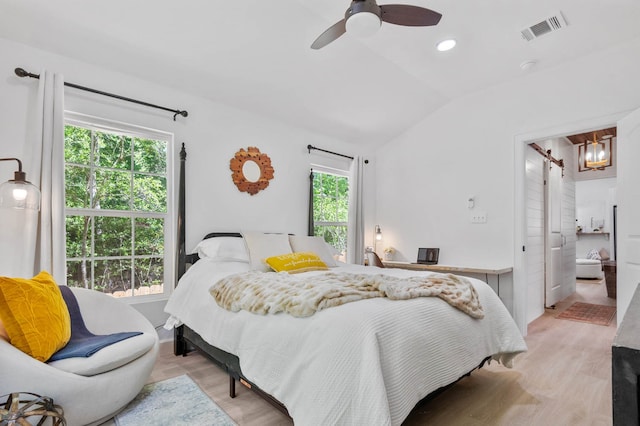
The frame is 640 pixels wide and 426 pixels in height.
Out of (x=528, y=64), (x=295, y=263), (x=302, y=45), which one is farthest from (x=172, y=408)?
(x=528, y=64)

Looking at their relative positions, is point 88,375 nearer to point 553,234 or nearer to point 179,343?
point 179,343

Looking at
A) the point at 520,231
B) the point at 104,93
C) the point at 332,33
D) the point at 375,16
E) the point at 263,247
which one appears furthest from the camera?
the point at 520,231

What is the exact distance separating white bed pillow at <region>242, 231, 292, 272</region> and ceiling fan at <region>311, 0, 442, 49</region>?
1786 millimetres

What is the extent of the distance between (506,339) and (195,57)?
126 inches

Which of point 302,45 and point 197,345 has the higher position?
point 302,45

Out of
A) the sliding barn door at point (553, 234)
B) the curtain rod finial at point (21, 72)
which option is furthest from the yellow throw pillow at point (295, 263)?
the sliding barn door at point (553, 234)

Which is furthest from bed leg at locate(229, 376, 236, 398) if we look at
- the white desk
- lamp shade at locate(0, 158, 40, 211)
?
the white desk

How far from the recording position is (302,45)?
3.04m

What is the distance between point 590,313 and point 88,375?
5.37 metres

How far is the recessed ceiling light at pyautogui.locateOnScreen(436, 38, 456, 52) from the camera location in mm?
3074

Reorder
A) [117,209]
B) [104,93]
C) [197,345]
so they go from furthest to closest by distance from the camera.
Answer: [117,209] → [104,93] → [197,345]

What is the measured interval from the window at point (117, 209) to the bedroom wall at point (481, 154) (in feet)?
10.0


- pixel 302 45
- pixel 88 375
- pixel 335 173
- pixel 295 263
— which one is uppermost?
pixel 302 45

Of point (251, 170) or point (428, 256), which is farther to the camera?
point (428, 256)
